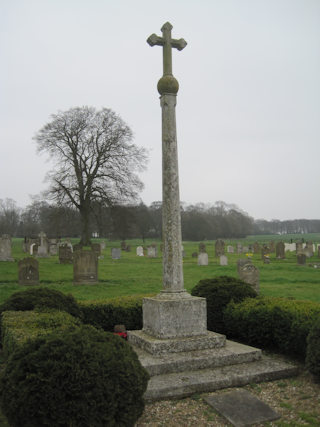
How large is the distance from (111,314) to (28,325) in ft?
8.79

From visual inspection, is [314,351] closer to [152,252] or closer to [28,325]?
[28,325]

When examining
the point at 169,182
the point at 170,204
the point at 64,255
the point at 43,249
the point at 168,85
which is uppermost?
the point at 168,85

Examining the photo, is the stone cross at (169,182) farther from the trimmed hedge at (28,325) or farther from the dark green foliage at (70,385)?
the dark green foliage at (70,385)

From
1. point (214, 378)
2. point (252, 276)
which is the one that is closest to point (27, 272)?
point (252, 276)

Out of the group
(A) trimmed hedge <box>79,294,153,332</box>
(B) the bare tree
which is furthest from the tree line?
(A) trimmed hedge <box>79,294,153,332</box>

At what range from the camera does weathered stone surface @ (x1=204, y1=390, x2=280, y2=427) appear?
171 inches

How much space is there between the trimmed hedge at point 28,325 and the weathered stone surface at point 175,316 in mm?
1270

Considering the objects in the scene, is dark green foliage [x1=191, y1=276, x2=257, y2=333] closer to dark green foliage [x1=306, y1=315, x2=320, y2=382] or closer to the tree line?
dark green foliage [x1=306, y1=315, x2=320, y2=382]

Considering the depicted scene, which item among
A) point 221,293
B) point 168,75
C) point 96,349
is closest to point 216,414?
point 96,349

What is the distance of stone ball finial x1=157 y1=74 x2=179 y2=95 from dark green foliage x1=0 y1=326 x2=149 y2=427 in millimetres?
4776

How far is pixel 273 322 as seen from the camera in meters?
6.75

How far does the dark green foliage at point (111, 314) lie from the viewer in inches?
320

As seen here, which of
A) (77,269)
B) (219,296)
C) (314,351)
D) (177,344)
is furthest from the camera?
(77,269)

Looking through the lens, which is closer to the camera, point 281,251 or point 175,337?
point 175,337
